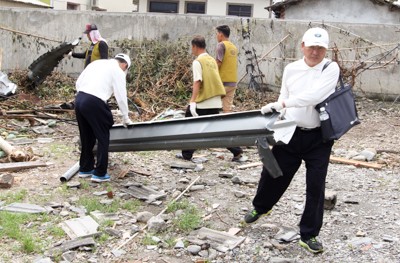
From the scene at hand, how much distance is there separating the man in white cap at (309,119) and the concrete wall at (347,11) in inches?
522

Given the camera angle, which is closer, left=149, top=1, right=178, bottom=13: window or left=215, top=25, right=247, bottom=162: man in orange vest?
left=215, top=25, right=247, bottom=162: man in orange vest

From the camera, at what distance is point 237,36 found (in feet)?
39.0

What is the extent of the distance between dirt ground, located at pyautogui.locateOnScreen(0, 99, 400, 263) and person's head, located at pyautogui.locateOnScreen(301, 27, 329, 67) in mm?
1685

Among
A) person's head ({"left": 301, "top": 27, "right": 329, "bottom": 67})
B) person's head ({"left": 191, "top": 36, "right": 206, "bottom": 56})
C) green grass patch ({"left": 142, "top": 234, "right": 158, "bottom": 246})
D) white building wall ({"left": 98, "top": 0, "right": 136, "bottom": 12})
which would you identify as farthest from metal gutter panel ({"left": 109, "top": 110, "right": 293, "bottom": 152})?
white building wall ({"left": 98, "top": 0, "right": 136, "bottom": 12})

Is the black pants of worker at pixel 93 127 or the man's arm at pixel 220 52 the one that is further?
the man's arm at pixel 220 52

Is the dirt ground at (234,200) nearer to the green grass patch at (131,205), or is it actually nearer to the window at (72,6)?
the green grass patch at (131,205)

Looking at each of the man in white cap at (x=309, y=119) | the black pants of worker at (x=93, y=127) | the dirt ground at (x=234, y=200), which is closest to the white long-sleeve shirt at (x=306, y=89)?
the man in white cap at (x=309, y=119)

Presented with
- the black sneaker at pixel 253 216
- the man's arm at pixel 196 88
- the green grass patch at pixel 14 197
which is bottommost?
the green grass patch at pixel 14 197

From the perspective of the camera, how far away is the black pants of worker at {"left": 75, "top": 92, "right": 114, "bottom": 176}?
5539mm

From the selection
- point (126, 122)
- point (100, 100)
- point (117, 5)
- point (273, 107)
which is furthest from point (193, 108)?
point (117, 5)

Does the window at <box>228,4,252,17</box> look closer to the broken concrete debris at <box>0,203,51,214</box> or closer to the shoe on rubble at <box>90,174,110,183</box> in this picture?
the shoe on rubble at <box>90,174,110,183</box>

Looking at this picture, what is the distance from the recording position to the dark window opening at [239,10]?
79.0 ft

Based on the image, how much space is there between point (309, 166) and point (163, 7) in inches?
819

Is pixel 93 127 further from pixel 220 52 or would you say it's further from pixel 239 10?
pixel 239 10
